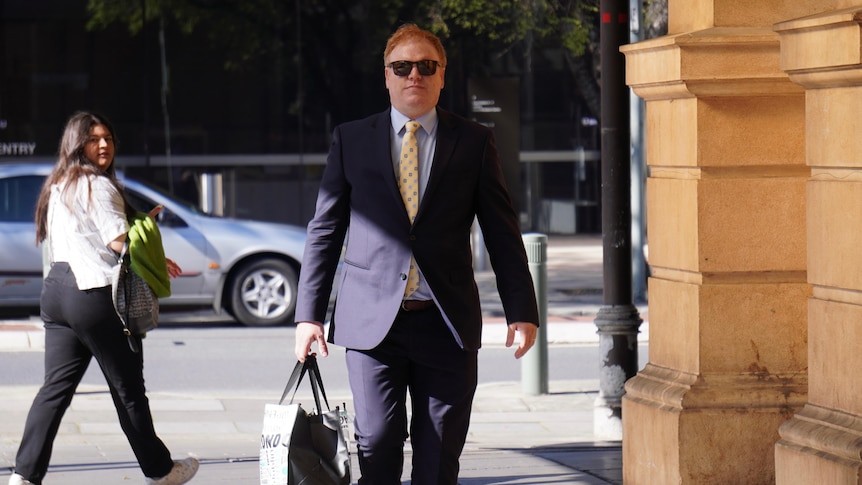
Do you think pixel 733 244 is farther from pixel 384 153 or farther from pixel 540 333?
pixel 540 333

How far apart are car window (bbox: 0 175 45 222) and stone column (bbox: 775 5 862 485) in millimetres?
9908

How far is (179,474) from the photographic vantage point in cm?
656

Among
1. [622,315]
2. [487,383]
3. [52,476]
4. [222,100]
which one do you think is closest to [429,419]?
[52,476]

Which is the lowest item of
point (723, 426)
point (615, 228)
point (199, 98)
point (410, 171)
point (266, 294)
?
point (266, 294)

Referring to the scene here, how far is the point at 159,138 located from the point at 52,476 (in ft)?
47.5

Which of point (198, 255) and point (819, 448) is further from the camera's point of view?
point (198, 255)

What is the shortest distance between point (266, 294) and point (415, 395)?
932 centimetres

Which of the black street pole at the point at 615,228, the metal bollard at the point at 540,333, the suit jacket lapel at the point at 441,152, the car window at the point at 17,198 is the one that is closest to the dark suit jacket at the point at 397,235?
the suit jacket lapel at the point at 441,152

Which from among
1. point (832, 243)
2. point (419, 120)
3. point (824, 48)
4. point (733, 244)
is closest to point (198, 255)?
point (733, 244)

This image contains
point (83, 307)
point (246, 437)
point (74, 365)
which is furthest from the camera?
point (246, 437)

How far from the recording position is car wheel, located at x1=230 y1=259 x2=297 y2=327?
1402 centimetres

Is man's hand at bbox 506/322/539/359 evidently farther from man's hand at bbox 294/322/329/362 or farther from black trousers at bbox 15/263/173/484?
black trousers at bbox 15/263/173/484

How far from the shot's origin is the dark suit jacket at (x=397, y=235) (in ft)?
15.7

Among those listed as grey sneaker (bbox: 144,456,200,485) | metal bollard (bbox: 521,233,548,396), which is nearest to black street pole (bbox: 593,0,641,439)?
metal bollard (bbox: 521,233,548,396)
